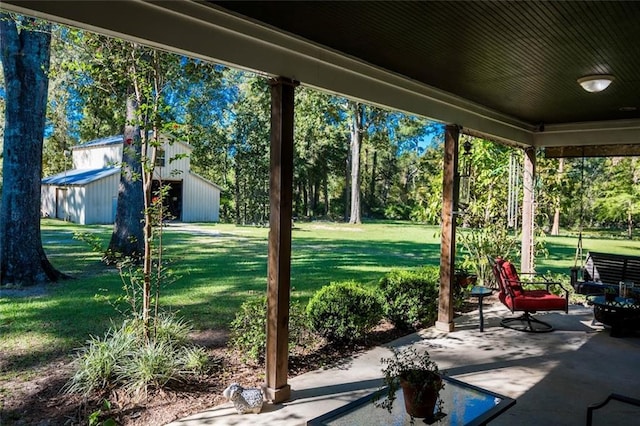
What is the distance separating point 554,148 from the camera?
7629 millimetres

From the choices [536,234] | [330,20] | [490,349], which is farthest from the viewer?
[536,234]

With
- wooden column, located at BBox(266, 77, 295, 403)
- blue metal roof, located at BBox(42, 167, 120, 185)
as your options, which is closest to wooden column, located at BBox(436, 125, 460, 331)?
wooden column, located at BBox(266, 77, 295, 403)

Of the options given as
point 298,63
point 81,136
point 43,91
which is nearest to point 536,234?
point 298,63

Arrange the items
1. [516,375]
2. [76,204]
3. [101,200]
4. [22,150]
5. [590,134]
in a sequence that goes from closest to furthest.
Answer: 1. [516,375]
2. [590,134]
3. [22,150]
4. [76,204]
5. [101,200]

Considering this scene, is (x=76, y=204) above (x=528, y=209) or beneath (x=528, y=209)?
above

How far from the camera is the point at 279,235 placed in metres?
3.44

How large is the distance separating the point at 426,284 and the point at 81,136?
985 inches

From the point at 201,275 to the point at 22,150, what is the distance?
11.9ft

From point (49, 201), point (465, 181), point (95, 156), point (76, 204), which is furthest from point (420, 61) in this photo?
point (95, 156)

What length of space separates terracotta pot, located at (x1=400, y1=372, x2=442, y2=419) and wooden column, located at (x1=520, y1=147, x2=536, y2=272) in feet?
20.1

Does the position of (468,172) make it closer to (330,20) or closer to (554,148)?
(554,148)

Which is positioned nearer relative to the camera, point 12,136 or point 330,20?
point 330,20

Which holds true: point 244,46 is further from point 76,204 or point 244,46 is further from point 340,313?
point 76,204

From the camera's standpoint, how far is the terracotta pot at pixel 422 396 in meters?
2.40
